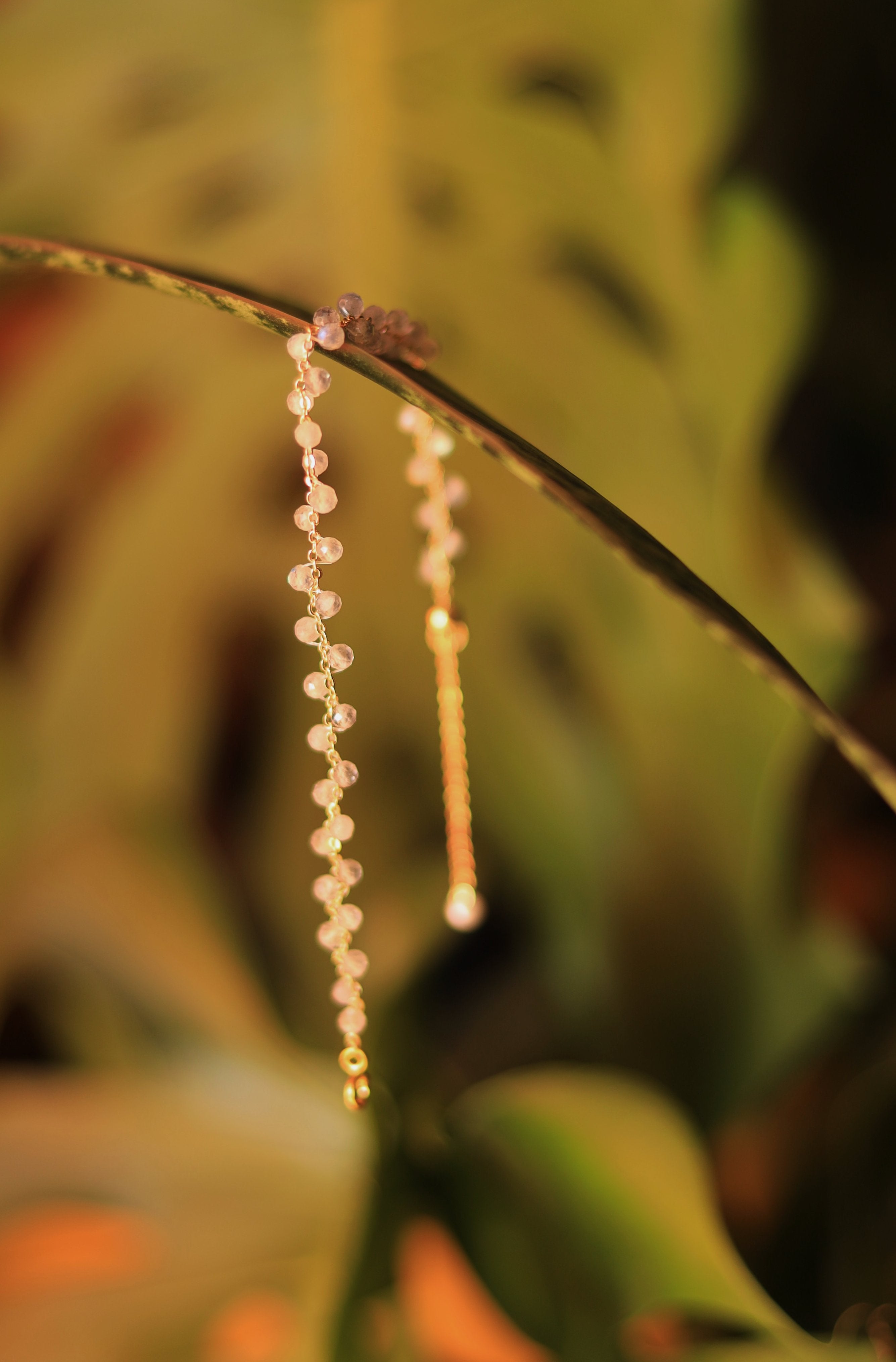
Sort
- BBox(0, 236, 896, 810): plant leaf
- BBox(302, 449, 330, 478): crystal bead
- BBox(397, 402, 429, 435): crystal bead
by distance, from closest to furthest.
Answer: BBox(0, 236, 896, 810): plant leaf
BBox(302, 449, 330, 478): crystal bead
BBox(397, 402, 429, 435): crystal bead

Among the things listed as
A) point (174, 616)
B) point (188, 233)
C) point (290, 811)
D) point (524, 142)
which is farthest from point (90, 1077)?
point (524, 142)

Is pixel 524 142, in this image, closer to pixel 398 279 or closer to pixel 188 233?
pixel 398 279

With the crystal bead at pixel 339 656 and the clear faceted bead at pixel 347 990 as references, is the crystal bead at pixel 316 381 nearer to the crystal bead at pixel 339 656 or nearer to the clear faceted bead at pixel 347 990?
the crystal bead at pixel 339 656

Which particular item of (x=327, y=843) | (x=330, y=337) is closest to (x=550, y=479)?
(x=330, y=337)

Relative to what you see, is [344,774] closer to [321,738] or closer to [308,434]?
[321,738]

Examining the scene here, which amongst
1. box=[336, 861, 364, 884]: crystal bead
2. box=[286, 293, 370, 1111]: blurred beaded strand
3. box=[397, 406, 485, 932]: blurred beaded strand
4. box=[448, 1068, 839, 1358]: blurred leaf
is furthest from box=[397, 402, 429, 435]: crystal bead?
box=[448, 1068, 839, 1358]: blurred leaf

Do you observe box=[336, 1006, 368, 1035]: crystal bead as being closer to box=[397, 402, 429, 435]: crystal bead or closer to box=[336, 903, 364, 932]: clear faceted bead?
box=[336, 903, 364, 932]: clear faceted bead
